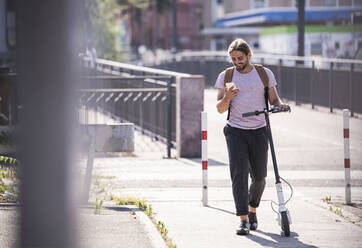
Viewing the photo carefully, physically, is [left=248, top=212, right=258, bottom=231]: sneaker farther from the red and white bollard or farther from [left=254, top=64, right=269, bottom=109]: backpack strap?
the red and white bollard

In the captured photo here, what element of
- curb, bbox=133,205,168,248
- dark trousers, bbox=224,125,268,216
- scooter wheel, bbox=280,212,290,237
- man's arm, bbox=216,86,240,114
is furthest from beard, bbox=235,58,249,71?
curb, bbox=133,205,168,248

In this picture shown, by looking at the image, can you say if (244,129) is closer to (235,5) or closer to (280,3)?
(280,3)

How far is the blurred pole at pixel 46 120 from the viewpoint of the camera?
78.6 inches

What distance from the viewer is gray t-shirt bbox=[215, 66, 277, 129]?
671 cm

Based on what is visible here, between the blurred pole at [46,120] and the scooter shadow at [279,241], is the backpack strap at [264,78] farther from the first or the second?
the blurred pole at [46,120]

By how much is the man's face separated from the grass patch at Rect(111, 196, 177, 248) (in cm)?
146

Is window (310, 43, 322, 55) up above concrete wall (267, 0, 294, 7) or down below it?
below

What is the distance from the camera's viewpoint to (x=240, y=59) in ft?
21.6

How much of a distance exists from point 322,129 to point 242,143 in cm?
1072

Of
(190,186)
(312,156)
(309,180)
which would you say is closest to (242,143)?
(190,186)

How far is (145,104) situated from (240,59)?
349 inches

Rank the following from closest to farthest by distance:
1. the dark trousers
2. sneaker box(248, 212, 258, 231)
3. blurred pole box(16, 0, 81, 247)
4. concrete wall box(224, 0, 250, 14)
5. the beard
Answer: blurred pole box(16, 0, 81, 247) < the beard < the dark trousers < sneaker box(248, 212, 258, 231) < concrete wall box(224, 0, 250, 14)

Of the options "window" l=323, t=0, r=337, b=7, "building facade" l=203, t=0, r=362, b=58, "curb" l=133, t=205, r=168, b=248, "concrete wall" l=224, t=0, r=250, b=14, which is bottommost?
"curb" l=133, t=205, r=168, b=248

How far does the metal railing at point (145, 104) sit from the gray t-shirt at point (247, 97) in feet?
21.2
